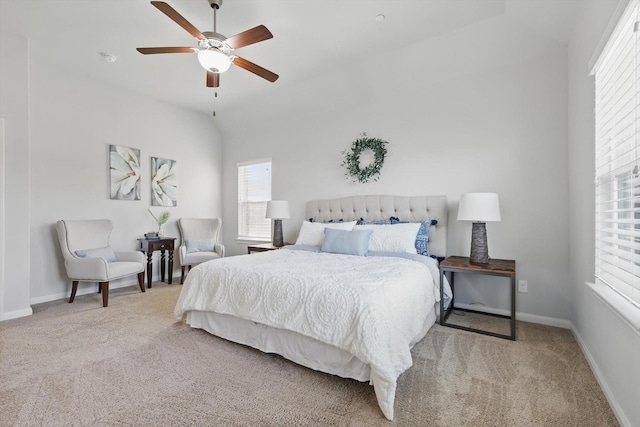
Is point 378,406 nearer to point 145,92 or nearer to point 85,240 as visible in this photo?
point 85,240

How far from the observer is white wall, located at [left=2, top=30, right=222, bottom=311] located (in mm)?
3186

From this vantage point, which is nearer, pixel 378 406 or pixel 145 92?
pixel 378 406

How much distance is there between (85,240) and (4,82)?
186 centimetres

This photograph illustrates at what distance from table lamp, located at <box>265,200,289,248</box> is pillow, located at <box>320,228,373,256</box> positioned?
1.32m

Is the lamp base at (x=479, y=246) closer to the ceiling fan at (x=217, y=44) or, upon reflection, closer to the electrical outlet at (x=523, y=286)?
the electrical outlet at (x=523, y=286)

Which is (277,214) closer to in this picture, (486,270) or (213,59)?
(213,59)

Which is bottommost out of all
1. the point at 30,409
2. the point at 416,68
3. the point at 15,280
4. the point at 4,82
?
the point at 30,409

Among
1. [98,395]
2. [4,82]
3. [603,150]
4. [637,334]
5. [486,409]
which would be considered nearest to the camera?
[637,334]

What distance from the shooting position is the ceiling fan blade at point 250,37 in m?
2.22

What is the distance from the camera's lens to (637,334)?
1.34 metres

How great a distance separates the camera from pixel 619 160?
174 centimetres

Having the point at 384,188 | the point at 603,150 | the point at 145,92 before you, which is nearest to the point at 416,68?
the point at 384,188

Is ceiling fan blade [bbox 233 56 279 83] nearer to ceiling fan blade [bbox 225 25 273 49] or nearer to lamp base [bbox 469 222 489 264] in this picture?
ceiling fan blade [bbox 225 25 273 49]

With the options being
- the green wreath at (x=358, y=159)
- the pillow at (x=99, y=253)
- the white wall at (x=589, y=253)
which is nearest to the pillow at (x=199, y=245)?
the pillow at (x=99, y=253)
